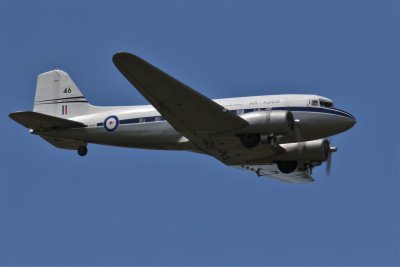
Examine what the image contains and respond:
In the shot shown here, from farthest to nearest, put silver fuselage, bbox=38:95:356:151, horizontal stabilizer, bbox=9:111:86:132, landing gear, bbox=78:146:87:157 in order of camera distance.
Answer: landing gear, bbox=78:146:87:157, horizontal stabilizer, bbox=9:111:86:132, silver fuselage, bbox=38:95:356:151

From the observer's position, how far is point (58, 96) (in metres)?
28.1

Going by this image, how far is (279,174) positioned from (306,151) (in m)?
2.76

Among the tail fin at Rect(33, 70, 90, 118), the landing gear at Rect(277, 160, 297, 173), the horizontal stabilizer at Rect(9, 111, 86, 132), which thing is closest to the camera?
the horizontal stabilizer at Rect(9, 111, 86, 132)

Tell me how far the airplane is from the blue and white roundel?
32 mm

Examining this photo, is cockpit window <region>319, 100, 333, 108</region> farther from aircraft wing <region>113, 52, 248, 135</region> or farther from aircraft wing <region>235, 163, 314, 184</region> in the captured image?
aircraft wing <region>235, 163, 314, 184</region>

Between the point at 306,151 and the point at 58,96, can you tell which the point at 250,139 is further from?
the point at 58,96

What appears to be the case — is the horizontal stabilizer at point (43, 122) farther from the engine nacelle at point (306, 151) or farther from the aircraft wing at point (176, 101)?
the engine nacelle at point (306, 151)

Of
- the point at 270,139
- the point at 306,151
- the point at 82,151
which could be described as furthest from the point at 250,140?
the point at 82,151

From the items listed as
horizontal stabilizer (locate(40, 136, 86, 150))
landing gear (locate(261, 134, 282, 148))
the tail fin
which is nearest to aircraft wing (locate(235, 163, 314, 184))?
landing gear (locate(261, 134, 282, 148))

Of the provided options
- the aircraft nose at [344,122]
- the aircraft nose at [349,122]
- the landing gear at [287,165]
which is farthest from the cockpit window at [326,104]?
the landing gear at [287,165]

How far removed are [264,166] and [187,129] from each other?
6096 mm

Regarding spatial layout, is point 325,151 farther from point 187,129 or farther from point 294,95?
point 187,129

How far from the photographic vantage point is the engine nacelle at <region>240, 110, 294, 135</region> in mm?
22469

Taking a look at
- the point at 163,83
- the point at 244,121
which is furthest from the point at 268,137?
the point at 163,83
